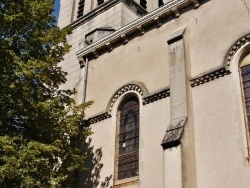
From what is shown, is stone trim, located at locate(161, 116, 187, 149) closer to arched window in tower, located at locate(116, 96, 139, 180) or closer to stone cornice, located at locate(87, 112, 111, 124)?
arched window in tower, located at locate(116, 96, 139, 180)

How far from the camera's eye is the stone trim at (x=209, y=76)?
11969 mm

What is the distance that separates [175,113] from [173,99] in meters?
0.57

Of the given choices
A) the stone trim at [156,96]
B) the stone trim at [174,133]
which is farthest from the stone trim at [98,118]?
the stone trim at [174,133]

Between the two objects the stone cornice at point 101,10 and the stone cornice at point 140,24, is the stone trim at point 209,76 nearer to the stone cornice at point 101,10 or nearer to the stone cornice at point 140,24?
the stone cornice at point 140,24

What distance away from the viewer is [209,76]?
12273 mm

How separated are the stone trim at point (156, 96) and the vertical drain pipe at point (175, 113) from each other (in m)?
0.43

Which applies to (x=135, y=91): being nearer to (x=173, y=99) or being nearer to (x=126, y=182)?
(x=173, y=99)

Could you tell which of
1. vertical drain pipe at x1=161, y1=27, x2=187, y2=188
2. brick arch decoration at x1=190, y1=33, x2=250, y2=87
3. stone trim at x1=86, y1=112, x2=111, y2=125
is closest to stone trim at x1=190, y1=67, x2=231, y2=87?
brick arch decoration at x1=190, y1=33, x2=250, y2=87

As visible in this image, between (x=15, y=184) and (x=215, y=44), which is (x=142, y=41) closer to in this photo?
(x=215, y=44)

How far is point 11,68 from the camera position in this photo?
11.8 meters

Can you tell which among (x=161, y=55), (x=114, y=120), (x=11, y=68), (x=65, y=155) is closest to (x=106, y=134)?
(x=114, y=120)

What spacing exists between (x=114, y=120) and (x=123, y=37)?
12.0ft

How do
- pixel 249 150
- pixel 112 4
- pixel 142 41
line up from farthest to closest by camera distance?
pixel 112 4 < pixel 142 41 < pixel 249 150

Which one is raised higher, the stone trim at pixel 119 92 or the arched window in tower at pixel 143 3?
the arched window in tower at pixel 143 3
